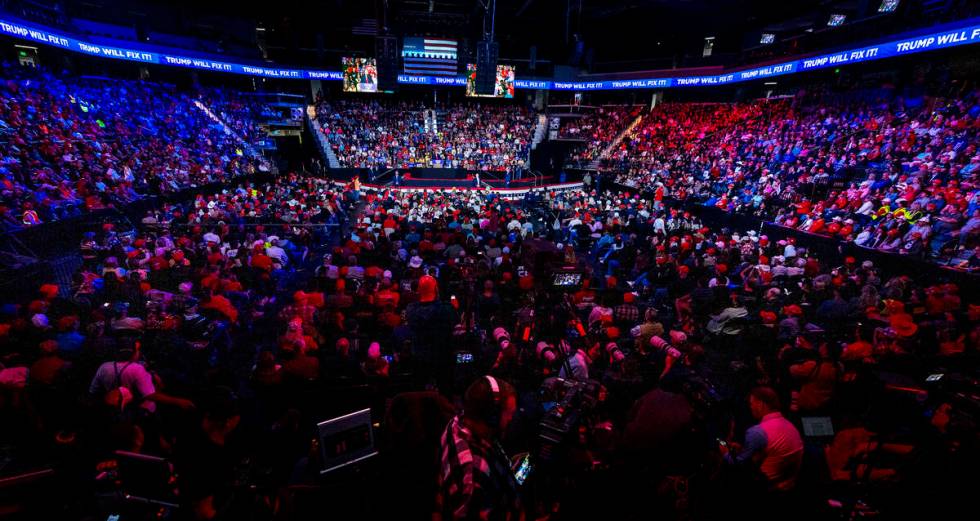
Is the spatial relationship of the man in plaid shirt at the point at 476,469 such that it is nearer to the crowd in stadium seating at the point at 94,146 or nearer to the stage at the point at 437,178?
the crowd in stadium seating at the point at 94,146

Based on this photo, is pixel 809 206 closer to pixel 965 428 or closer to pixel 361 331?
pixel 965 428

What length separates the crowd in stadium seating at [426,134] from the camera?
27266 mm

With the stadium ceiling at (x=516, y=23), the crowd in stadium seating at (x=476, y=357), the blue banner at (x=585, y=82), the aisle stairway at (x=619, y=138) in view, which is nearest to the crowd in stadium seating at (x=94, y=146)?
the blue banner at (x=585, y=82)

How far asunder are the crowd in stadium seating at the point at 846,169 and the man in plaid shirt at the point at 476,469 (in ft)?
38.6

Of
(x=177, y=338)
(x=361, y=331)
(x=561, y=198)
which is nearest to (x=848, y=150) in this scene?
(x=561, y=198)

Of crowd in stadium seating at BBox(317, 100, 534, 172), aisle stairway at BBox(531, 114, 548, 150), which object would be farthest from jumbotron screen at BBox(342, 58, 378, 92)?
aisle stairway at BBox(531, 114, 548, 150)

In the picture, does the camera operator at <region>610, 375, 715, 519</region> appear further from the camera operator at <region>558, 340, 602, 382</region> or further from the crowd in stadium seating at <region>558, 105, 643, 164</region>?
the crowd in stadium seating at <region>558, 105, 643, 164</region>

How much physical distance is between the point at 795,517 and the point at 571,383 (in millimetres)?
1828

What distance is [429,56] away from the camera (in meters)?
26.5

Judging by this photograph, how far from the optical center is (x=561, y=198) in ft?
60.4

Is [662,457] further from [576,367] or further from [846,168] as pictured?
[846,168]

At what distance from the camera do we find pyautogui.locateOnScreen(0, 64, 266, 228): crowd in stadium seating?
10.9 m

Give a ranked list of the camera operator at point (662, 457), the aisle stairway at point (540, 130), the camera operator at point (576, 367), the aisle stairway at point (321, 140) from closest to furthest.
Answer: the camera operator at point (662, 457) < the camera operator at point (576, 367) < the aisle stairway at point (321, 140) < the aisle stairway at point (540, 130)

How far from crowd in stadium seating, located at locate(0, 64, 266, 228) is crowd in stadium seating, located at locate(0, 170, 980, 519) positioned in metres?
2.63
